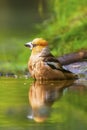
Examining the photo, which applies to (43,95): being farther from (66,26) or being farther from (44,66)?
(66,26)

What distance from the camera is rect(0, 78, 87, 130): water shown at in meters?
5.87

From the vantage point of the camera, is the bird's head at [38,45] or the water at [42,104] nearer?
the water at [42,104]

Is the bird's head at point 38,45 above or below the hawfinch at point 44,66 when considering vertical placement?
above

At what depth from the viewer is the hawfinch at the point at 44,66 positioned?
8773 millimetres

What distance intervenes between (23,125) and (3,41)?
6606 mm

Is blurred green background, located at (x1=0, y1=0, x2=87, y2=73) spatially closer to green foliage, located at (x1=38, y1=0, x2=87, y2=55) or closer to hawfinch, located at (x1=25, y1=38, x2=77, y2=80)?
green foliage, located at (x1=38, y1=0, x2=87, y2=55)

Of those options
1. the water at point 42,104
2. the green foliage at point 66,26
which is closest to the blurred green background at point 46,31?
the green foliage at point 66,26

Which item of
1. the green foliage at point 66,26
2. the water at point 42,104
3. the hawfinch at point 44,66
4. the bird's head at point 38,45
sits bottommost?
the water at point 42,104

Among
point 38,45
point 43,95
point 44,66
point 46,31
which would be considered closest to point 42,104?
point 43,95

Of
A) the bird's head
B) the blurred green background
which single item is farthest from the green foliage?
the bird's head

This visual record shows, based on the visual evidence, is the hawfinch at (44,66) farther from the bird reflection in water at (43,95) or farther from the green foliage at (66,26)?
the green foliage at (66,26)

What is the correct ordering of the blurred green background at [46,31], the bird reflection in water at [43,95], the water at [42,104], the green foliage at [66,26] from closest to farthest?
1. the water at [42,104]
2. the bird reflection in water at [43,95]
3. the blurred green background at [46,31]
4. the green foliage at [66,26]

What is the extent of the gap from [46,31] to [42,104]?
4.96 metres

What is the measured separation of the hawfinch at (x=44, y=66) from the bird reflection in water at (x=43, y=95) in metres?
0.10
